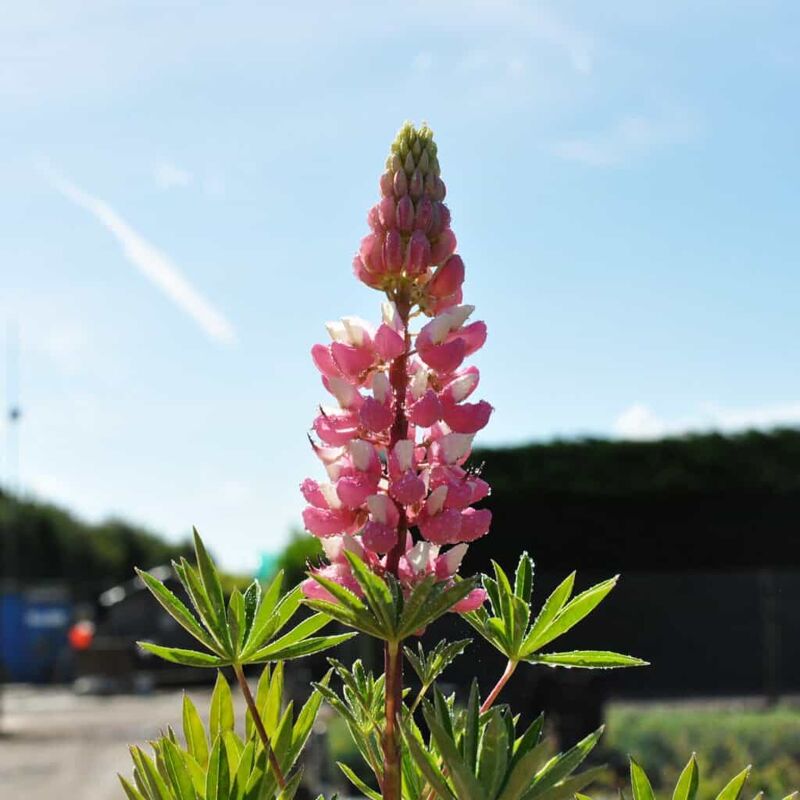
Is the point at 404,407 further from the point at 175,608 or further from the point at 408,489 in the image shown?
the point at 175,608

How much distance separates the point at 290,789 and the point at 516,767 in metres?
0.31

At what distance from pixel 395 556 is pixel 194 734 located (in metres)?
0.48

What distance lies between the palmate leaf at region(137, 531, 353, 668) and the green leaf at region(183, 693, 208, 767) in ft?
0.57

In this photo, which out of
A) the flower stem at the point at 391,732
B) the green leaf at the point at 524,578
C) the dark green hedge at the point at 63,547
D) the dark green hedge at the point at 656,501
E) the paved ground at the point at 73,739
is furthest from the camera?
the dark green hedge at the point at 63,547

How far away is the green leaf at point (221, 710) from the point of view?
5.11 ft

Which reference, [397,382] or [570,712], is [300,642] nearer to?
[397,382]

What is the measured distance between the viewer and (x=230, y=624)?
4.60 feet

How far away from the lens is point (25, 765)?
50.6ft

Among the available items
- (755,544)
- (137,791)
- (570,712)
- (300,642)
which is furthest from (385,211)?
(755,544)

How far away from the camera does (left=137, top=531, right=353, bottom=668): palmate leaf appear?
139 centimetres

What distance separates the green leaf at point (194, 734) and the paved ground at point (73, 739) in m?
7.63

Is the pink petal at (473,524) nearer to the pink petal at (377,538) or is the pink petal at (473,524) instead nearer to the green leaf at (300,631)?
the pink petal at (377,538)

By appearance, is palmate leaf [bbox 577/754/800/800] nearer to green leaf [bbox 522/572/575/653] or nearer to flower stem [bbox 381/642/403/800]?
green leaf [bbox 522/572/575/653]

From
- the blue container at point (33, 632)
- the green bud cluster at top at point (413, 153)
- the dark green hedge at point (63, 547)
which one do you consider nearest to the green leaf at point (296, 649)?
the green bud cluster at top at point (413, 153)
